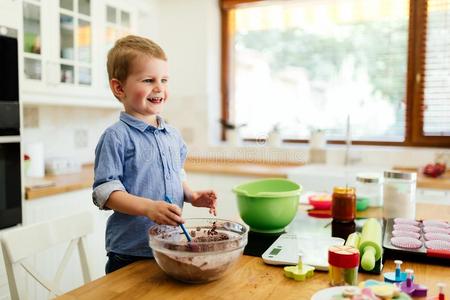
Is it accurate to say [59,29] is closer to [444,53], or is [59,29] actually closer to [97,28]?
[97,28]

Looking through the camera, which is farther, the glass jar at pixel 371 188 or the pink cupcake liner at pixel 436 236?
the glass jar at pixel 371 188

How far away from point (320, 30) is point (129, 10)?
145 centimetres

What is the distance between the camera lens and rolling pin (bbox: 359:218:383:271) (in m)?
0.95

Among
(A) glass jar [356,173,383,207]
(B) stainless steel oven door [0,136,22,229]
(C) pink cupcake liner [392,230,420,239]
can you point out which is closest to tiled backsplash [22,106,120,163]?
(B) stainless steel oven door [0,136,22,229]

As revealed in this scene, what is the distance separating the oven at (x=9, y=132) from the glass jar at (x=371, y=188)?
149 centimetres

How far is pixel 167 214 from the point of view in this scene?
3.03ft

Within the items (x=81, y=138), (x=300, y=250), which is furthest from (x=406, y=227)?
(x=81, y=138)

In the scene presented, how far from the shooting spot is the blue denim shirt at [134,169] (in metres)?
1.11

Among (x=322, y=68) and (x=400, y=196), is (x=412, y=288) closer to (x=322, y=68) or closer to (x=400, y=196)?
(x=400, y=196)

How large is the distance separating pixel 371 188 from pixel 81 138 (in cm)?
213

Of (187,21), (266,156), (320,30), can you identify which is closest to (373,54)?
(320,30)

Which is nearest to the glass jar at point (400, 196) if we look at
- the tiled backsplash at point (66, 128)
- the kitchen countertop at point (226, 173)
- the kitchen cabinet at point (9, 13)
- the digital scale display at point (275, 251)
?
the digital scale display at point (275, 251)

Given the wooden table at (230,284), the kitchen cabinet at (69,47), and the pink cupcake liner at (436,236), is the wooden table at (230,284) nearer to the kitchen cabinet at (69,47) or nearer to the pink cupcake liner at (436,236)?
the pink cupcake liner at (436,236)

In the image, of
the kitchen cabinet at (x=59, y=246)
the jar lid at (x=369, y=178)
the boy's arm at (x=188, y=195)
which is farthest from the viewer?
the kitchen cabinet at (x=59, y=246)
